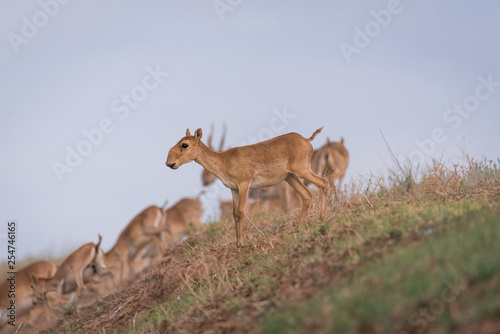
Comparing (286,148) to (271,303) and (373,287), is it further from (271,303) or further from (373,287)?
(373,287)

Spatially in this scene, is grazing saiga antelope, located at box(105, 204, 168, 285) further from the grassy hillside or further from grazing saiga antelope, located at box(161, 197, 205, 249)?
the grassy hillside

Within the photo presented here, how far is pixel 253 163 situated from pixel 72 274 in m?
9.29

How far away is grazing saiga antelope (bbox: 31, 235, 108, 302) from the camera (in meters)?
16.1

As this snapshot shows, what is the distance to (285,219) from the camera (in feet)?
35.4

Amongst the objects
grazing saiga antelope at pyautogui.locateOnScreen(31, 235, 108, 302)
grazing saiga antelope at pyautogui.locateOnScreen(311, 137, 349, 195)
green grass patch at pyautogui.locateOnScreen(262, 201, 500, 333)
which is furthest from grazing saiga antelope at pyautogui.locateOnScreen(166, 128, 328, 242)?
grazing saiga antelope at pyautogui.locateOnScreen(311, 137, 349, 195)

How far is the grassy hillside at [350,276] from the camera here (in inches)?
176

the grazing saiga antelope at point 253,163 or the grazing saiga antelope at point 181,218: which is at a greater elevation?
the grazing saiga antelope at point 181,218

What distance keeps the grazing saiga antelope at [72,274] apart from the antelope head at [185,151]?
7615 mm

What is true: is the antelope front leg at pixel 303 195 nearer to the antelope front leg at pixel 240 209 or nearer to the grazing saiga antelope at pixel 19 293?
the antelope front leg at pixel 240 209

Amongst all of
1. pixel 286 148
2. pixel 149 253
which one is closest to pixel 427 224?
pixel 286 148

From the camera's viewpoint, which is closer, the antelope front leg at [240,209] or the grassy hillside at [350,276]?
the grassy hillside at [350,276]

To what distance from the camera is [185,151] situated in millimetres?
9570

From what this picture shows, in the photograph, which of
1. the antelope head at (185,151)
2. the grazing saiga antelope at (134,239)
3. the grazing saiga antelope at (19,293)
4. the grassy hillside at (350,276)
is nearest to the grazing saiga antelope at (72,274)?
the grazing saiga antelope at (19,293)

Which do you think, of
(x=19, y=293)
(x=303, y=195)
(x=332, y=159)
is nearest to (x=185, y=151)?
(x=303, y=195)
